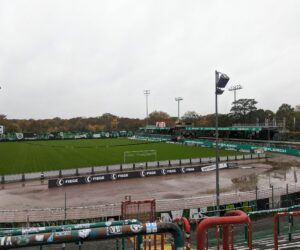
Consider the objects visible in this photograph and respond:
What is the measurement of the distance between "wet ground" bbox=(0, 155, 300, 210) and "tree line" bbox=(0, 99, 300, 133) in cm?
6395

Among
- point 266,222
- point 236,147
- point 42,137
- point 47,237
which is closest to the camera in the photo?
point 47,237

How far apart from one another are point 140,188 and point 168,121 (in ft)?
526

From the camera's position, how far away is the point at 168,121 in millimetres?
193750

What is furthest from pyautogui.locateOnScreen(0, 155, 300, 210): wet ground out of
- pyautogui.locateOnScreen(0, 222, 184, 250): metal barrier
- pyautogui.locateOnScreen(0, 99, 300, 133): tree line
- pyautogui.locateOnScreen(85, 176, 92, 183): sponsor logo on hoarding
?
pyautogui.locateOnScreen(0, 99, 300, 133): tree line

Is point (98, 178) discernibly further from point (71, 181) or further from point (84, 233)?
point (84, 233)

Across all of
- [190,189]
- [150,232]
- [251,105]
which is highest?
[251,105]

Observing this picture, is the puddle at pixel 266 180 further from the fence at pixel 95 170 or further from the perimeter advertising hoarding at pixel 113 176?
the fence at pixel 95 170

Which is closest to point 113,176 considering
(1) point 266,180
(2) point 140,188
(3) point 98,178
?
(3) point 98,178

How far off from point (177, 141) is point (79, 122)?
345ft

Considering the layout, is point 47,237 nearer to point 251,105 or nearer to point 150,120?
point 251,105

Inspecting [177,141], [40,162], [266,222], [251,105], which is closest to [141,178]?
[40,162]

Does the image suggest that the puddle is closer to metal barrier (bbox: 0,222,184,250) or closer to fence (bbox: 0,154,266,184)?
fence (bbox: 0,154,266,184)

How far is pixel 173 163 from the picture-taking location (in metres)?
49.2

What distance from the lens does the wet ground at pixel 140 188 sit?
29.2 metres
